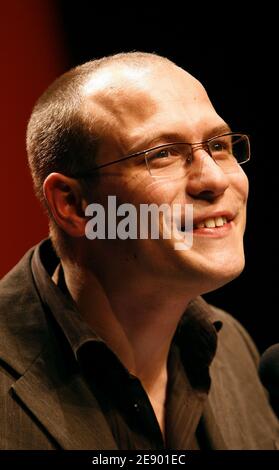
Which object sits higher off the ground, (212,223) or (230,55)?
(230,55)

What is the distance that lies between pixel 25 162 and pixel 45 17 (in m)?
0.47

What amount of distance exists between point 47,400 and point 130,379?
21cm

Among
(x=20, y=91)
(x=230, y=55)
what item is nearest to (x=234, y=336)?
(x=230, y=55)

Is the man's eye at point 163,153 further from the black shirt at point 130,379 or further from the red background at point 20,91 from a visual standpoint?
the red background at point 20,91

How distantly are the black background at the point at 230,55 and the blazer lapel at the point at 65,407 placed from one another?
2.67ft

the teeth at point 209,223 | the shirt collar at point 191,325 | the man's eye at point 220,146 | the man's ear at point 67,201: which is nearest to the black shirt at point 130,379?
the shirt collar at point 191,325

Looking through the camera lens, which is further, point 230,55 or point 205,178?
point 230,55

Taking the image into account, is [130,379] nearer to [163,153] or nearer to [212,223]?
[212,223]

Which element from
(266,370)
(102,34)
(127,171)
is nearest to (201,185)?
(127,171)

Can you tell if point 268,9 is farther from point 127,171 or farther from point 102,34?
point 127,171

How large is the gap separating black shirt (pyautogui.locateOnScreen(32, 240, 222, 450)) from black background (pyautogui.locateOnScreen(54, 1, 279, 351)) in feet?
1.75

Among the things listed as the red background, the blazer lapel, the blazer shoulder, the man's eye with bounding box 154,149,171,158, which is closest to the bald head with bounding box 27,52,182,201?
the man's eye with bounding box 154,149,171,158

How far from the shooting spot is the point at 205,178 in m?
1.34

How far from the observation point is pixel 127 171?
4.50 feet
